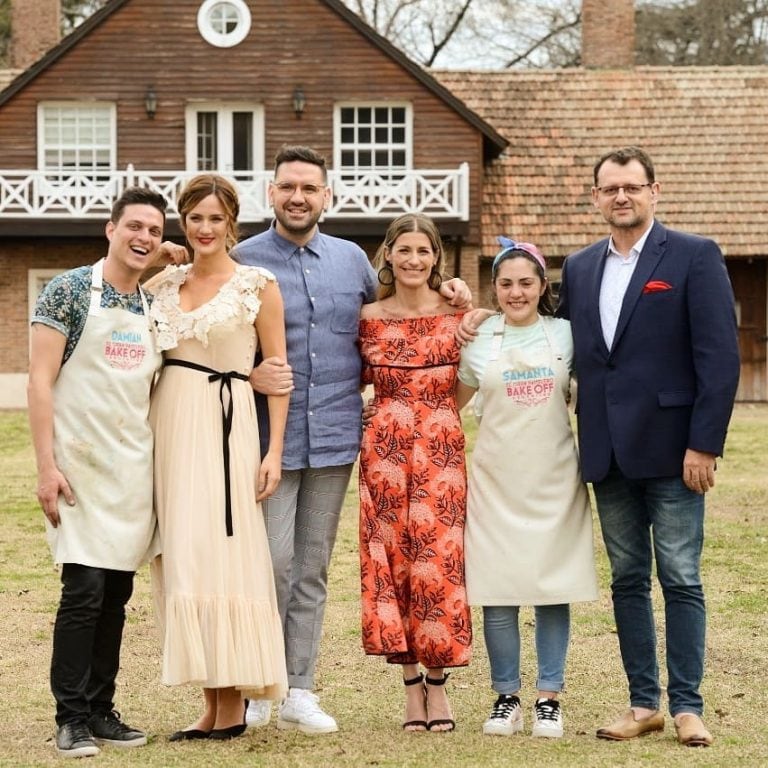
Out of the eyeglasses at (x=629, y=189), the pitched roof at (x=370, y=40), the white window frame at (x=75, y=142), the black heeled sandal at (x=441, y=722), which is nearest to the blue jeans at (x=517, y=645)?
the black heeled sandal at (x=441, y=722)

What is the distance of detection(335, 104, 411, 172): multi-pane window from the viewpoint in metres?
24.3

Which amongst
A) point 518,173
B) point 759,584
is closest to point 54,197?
point 518,173

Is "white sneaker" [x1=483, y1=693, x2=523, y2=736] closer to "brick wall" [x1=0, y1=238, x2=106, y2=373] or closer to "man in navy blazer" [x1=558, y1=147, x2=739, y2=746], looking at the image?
"man in navy blazer" [x1=558, y1=147, x2=739, y2=746]

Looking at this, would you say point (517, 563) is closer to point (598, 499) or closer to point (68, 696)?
point (598, 499)

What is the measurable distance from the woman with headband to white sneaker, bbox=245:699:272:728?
0.87 meters

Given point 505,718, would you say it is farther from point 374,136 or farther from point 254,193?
point 374,136

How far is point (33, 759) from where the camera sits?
541 centimetres

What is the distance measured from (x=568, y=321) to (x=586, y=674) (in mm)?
1817

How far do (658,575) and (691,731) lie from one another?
58cm

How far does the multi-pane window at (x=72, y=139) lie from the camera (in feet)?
79.3

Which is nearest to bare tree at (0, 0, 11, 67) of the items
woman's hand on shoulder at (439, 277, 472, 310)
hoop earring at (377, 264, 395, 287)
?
hoop earring at (377, 264, 395, 287)

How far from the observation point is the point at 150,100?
23.9 meters

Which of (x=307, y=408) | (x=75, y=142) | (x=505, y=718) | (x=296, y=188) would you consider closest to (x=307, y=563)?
(x=307, y=408)

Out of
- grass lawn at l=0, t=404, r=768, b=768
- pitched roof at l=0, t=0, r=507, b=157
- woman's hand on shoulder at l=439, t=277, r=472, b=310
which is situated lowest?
grass lawn at l=0, t=404, r=768, b=768
